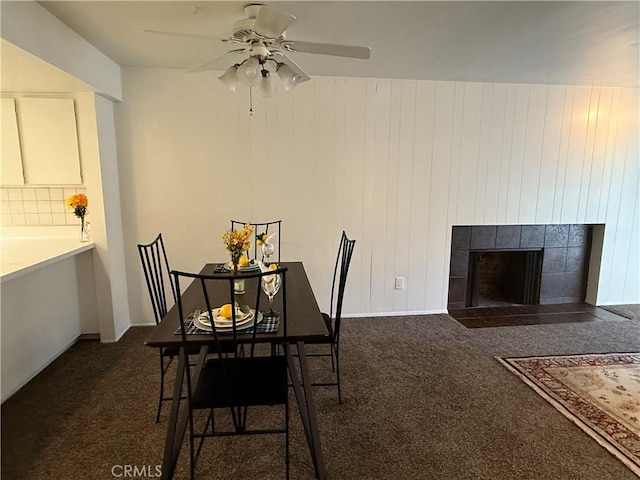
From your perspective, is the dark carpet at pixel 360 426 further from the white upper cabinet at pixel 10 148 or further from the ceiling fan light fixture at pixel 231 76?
the ceiling fan light fixture at pixel 231 76

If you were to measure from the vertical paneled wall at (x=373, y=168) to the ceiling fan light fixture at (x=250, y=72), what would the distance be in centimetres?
144

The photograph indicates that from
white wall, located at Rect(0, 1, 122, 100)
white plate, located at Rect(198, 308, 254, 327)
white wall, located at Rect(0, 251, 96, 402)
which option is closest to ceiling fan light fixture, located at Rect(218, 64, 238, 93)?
white wall, located at Rect(0, 1, 122, 100)

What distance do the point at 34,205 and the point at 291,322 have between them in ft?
8.81

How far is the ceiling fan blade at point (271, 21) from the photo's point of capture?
5.24 feet

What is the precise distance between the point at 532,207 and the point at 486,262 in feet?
2.55

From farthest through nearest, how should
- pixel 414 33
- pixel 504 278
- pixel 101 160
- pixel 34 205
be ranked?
pixel 504 278 < pixel 34 205 < pixel 101 160 < pixel 414 33

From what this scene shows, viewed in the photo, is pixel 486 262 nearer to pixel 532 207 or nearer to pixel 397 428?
pixel 532 207

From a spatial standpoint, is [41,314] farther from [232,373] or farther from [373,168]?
[373,168]

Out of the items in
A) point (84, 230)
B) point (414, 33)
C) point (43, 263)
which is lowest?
point (43, 263)

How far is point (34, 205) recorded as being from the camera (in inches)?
123

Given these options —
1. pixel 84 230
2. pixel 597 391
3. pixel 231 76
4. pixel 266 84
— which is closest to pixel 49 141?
pixel 84 230

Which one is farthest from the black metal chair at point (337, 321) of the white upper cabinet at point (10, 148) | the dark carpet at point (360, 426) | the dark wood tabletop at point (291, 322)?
the white upper cabinet at point (10, 148)

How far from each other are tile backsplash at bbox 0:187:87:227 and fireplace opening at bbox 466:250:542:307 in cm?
381

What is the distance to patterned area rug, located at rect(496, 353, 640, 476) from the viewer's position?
204 cm
